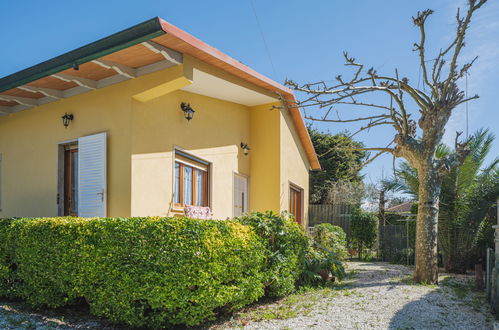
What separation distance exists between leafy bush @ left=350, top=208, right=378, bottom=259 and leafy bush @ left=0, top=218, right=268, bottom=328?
11.9 metres

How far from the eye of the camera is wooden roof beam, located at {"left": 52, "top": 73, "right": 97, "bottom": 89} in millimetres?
7859

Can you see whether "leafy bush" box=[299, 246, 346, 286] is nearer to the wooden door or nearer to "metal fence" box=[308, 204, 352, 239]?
the wooden door

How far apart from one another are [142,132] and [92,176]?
1.42 meters

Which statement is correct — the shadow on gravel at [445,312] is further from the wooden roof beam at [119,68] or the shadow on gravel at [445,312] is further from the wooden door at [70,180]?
the wooden door at [70,180]

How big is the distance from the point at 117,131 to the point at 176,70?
1.75 metres

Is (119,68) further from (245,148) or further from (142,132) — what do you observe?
(245,148)

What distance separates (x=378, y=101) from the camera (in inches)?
392

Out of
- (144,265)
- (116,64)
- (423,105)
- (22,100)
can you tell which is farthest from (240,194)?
(144,265)

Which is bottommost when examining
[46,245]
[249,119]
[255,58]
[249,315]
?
[249,315]

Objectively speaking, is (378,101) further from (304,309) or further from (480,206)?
(304,309)

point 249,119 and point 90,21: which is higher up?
point 90,21

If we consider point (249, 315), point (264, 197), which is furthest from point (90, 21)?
point (249, 315)

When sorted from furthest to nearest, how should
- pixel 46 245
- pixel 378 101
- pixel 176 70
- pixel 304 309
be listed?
pixel 378 101 < pixel 176 70 < pixel 304 309 < pixel 46 245

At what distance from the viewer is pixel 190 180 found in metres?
9.77
